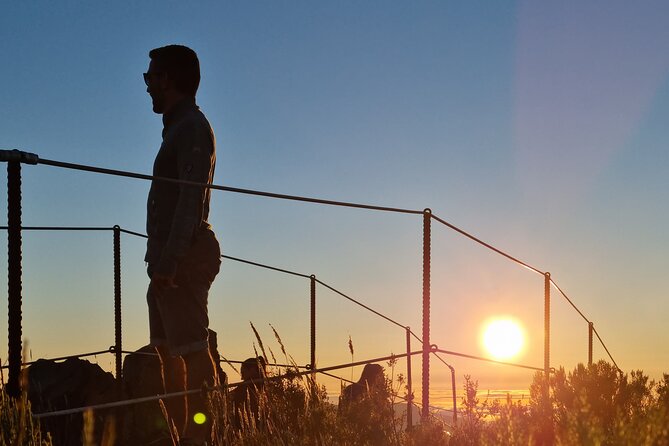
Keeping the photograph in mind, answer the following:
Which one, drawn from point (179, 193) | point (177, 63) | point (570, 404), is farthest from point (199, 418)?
point (570, 404)

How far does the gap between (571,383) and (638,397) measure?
50 centimetres

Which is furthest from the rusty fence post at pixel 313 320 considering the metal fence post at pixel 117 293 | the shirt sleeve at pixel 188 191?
the shirt sleeve at pixel 188 191

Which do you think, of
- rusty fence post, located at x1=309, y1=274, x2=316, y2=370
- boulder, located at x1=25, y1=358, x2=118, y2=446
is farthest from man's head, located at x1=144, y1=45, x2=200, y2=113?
boulder, located at x1=25, y1=358, x2=118, y2=446

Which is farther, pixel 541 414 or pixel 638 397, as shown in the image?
pixel 638 397

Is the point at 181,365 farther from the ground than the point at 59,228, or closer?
closer

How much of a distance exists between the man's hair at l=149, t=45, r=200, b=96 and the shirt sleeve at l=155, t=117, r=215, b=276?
0.34 meters

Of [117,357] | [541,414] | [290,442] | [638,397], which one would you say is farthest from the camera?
[117,357]

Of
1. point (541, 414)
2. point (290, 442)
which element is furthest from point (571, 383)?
point (290, 442)

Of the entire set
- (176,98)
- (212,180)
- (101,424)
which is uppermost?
(176,98)

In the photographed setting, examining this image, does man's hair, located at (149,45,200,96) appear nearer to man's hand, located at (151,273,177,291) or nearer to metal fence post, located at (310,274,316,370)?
man's hand, located at (151,273,177,291)

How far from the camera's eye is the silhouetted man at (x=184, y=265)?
4.34m

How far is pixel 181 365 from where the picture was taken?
14.6ft

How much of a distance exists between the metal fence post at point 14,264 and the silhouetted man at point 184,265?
0.98 m

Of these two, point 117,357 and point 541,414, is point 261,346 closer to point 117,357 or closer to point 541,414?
point 541,414
